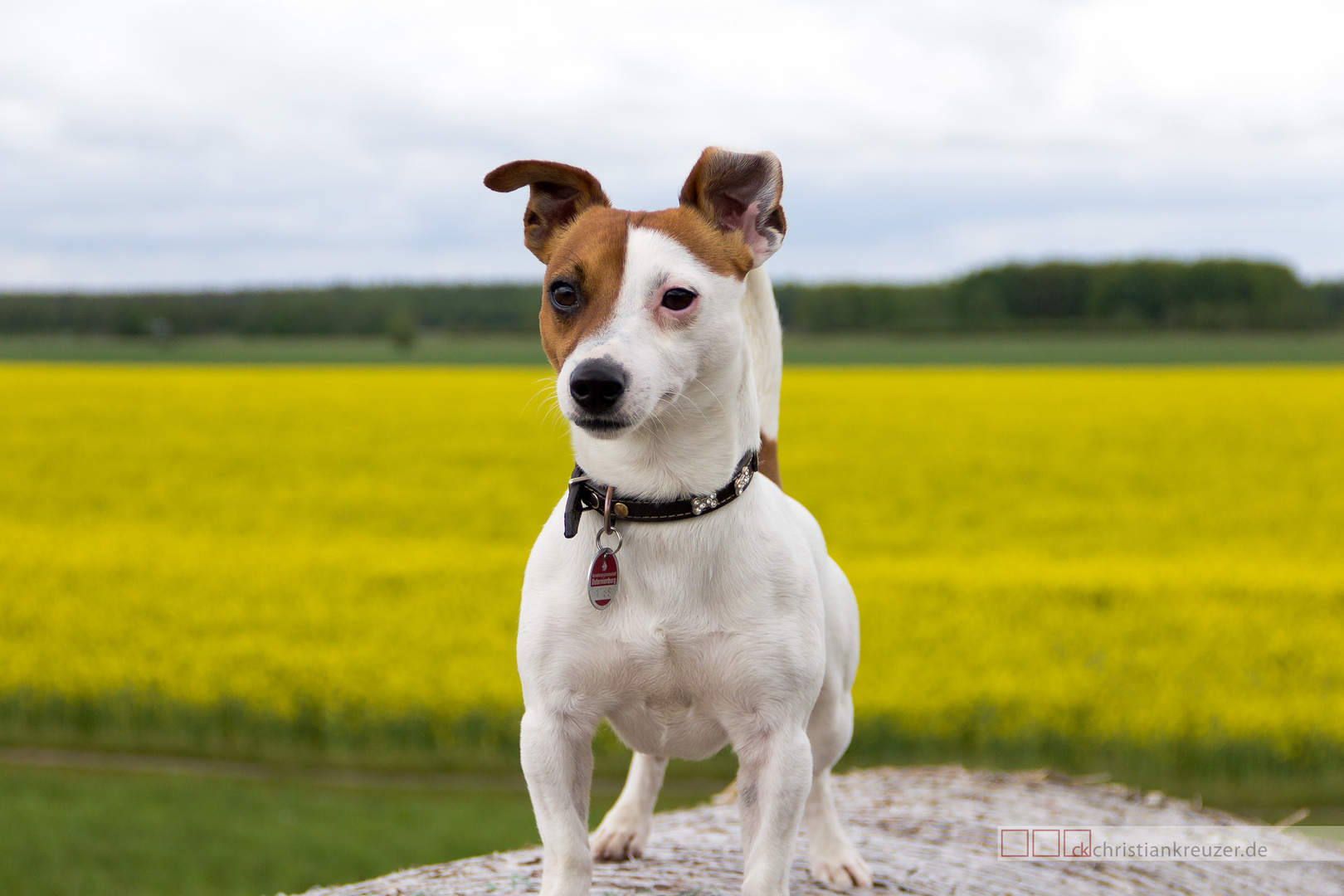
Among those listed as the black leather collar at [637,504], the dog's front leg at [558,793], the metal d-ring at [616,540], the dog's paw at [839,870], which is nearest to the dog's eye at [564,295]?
the black leather collar at [637,504]

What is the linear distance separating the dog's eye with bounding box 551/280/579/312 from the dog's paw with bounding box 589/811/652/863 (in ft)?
5.89

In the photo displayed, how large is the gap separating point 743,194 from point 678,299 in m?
0.40

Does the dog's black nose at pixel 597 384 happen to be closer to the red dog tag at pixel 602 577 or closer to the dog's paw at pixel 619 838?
the red dog tag at pixel 602 577

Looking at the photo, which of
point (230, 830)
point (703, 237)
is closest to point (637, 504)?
point (703, 237)

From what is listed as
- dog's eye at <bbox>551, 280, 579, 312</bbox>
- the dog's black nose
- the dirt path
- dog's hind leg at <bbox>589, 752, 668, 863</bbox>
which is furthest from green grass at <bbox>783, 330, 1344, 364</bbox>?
the dog's black nose

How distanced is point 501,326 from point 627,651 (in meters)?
38.1

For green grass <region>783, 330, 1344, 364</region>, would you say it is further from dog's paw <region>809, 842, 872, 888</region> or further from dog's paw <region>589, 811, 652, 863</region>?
dog's paw <region>589, 811, 652, 863</region>

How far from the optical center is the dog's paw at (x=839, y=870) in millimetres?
3328

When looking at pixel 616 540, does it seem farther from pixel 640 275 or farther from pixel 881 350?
pixel 881 350

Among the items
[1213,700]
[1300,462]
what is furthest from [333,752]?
[1300,462]

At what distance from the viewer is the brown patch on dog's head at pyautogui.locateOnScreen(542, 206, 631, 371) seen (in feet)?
7.27

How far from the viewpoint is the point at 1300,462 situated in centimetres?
1362

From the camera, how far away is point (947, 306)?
38.9 meters

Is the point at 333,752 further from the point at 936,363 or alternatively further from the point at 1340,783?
the point at 936,363
